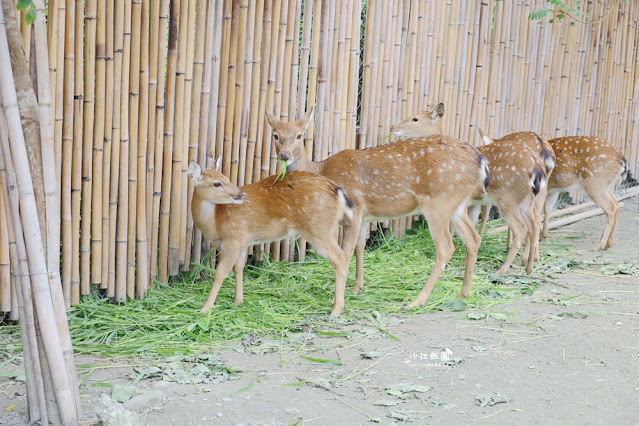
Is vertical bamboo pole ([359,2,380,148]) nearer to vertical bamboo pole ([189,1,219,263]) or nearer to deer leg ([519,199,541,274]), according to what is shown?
deer leg ([519,199,541,274])

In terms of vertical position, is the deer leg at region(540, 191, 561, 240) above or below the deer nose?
below

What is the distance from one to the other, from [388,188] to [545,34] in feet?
12.8

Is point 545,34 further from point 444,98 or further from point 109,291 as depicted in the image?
point 109,291

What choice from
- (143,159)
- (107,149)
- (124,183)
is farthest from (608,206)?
(107,149)

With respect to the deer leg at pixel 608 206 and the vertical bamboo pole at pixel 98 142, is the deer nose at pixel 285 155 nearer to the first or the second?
the vertical bamboo pole at pixel 98 142

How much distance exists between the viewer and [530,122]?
8617mm

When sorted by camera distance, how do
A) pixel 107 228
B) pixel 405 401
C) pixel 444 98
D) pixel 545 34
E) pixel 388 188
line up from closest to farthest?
1. pixel 405 401
2. pixel 107 228
3. pixel 388 188
4. pixel 444 98
5. pixel 545 34

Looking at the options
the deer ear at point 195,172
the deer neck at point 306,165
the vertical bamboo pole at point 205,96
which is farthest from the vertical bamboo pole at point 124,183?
the deer neck at point 306,165

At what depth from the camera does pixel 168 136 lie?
5320mm

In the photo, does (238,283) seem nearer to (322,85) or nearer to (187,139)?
(187,139)

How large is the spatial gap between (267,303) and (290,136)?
1.20 meters

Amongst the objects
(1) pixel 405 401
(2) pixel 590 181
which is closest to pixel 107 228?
(1) pixel 405 401

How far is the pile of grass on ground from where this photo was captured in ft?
15.0

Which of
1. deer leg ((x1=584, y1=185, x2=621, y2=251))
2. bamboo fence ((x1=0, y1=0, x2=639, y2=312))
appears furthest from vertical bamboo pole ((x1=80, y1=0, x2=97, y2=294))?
deer leg ((x1=584, y1=185, x2=621, y2=251))
